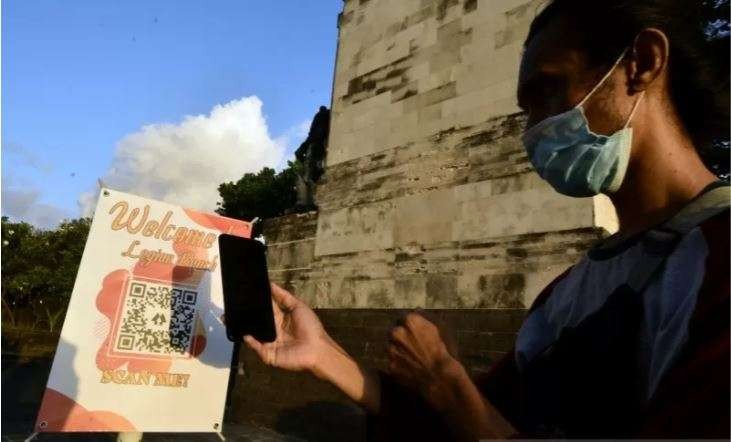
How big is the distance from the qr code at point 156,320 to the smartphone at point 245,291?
196 centimetres

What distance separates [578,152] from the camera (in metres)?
1.33

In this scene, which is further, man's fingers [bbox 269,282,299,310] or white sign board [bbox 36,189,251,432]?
white sign board [bbox 36,189,251,432]

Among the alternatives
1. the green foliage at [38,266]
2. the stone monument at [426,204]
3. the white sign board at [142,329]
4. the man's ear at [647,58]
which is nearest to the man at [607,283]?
the man's ear at [647,58]

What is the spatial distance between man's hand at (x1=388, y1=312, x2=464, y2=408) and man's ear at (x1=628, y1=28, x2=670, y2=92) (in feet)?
2.47

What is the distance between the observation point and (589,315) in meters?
1.06

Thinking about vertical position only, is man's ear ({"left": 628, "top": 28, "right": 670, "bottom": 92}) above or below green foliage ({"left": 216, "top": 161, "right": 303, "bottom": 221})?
below

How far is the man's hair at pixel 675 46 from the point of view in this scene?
118 cm

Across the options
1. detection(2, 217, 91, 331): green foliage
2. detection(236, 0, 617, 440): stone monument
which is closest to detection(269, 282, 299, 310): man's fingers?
detection(236, 0, 617, 440): stone monument

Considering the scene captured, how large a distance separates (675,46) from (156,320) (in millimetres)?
3448

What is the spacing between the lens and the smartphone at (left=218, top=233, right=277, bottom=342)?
1.44 meters

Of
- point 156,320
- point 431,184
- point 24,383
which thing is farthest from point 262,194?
point 156,320

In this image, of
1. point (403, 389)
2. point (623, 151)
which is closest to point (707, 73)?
point (623, 151)

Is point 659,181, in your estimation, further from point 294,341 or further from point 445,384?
point 294,341

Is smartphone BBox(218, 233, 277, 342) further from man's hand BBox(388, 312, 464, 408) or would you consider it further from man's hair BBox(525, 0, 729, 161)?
man's hair BBox(525, 0, 729, 161)
